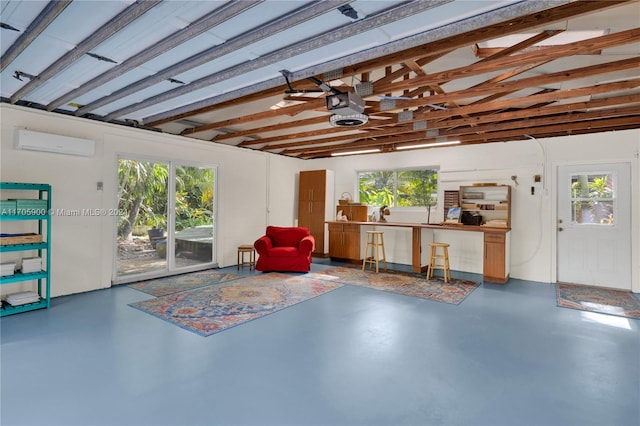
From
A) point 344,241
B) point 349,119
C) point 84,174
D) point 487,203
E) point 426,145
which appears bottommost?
point 344,241

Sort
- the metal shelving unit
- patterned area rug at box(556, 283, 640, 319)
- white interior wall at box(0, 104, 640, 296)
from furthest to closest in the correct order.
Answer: white interior wall at box(0, 104, 640, 296)
patterned area rug at box(556, 283, 640, 319)
the metal shelving unit

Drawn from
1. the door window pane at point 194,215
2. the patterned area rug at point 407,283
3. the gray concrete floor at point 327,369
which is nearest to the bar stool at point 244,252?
the door window pane at point 194,215

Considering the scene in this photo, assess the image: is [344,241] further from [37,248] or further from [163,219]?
[37,248]

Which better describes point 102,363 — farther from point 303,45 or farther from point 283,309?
point 303,45

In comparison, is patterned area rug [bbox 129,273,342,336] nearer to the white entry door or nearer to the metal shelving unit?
the metal shelving unit

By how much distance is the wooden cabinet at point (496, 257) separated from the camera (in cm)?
547

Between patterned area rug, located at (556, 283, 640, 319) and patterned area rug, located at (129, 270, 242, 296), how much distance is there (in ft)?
17.1

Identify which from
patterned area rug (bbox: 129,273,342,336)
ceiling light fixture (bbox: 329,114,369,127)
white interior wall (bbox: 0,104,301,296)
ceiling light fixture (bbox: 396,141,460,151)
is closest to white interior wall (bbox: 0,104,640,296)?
white interior wall (bbox: 0,104,301,296)

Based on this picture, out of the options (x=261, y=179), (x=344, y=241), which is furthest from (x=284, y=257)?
(x=261, y=179)

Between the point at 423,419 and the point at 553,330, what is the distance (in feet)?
7.78

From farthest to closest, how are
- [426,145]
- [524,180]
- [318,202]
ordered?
[318,202], [426,145], [524,180]

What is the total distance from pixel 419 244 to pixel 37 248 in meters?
5.96

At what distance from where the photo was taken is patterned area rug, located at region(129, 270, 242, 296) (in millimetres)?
4887

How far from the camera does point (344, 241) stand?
7418mm
